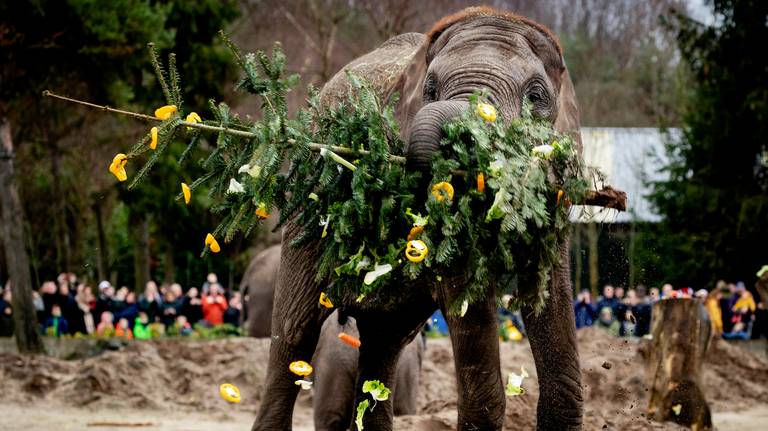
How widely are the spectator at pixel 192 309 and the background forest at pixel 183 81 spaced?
2.48 meters

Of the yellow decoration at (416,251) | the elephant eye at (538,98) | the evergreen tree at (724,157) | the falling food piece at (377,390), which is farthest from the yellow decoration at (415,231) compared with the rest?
the evergreen tree at (724,157)

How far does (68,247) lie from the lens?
1107 inches

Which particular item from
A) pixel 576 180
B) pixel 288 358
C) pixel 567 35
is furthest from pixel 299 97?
pixel 576 180

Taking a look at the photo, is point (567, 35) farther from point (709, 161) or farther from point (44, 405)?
point (44, 405)

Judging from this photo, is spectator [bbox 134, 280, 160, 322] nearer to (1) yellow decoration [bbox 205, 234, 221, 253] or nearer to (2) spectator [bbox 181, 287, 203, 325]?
(2) spectator [bbox 181, 287, 203, 325]

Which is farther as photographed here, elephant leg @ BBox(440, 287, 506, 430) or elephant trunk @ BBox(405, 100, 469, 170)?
elephant leg @ BBox(440, 287, 506, 430)

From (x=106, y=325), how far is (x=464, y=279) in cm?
1557

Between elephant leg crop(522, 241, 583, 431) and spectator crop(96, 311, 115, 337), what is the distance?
14229mm

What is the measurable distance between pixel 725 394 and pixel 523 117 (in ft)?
37.0

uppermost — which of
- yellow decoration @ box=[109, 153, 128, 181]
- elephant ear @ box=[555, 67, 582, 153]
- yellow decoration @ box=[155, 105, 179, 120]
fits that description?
elephant ear @ box=[555, 67, 582, 153]

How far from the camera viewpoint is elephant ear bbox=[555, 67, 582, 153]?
7.08 meters

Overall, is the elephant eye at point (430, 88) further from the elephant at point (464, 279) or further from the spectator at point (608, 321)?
the spectator at point (608, 321)

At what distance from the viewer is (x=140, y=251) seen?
2634cm

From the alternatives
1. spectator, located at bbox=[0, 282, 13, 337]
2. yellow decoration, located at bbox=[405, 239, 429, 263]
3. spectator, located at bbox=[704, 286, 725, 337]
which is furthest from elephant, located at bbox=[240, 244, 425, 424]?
spectator, located at bbox=[0, 282, 13, 337]
